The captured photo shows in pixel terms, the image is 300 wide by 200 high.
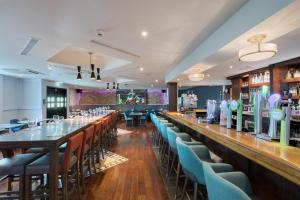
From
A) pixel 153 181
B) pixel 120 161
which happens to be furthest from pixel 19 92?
pixel 153 181

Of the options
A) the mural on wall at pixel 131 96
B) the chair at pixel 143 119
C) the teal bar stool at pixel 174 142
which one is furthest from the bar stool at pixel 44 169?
the mural on wall at pixel 131 96

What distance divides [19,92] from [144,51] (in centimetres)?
776

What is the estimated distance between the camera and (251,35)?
2.45 meters

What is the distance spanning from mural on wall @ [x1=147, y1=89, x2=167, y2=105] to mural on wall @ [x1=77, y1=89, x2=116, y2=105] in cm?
281

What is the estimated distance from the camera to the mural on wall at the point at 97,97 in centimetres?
1499

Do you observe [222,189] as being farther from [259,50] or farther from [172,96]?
[172,96]

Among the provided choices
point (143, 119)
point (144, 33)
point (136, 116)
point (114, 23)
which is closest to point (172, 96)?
point (136, 116)

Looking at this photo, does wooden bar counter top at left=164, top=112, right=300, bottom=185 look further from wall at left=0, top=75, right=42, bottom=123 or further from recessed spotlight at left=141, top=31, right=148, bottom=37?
wall at left=0, top=75, right=42, bottom=123

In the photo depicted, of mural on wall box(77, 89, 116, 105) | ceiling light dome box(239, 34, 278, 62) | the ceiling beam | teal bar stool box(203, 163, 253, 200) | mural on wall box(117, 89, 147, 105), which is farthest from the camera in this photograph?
mural on wall box(117, 89, 147, 105)


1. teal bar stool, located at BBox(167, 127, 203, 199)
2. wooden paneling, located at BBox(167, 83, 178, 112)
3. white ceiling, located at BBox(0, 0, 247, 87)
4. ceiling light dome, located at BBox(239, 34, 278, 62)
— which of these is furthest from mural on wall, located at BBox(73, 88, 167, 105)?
ceiling light dome, located at BBox(239, 34, 278, 62)

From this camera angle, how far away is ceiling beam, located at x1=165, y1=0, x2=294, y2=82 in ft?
6.27

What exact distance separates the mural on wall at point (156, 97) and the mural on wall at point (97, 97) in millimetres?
2813

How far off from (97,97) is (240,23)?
13800mm

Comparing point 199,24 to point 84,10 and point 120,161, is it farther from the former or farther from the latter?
point 120,161
